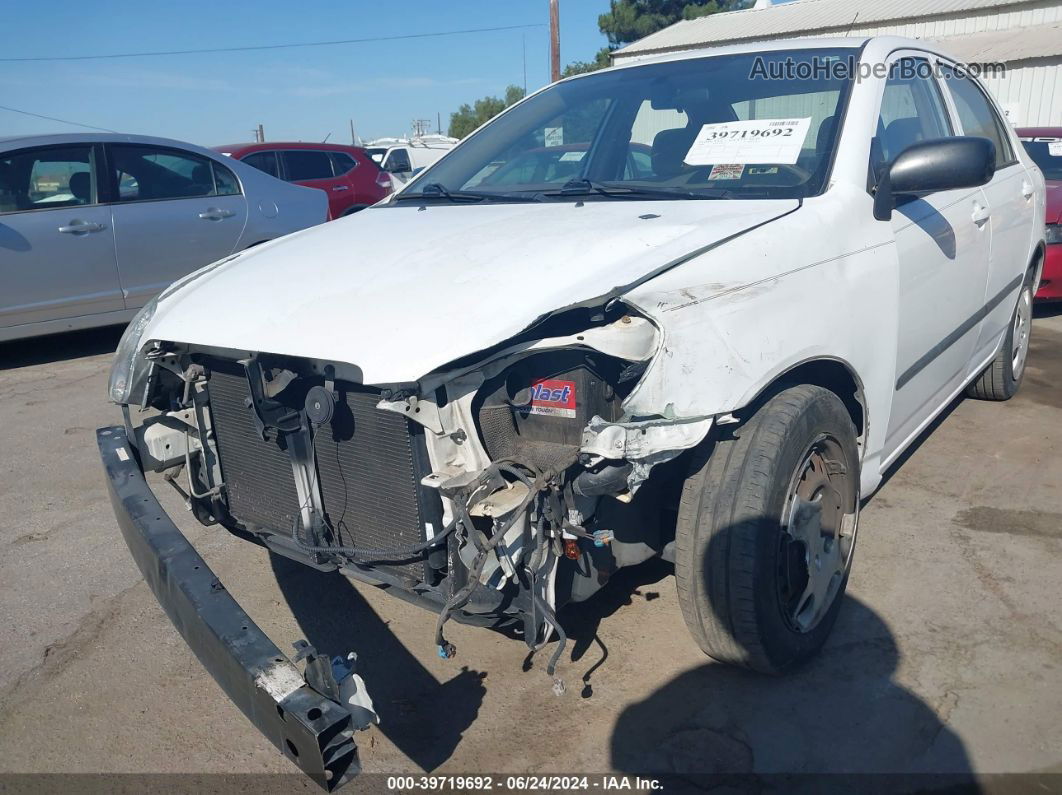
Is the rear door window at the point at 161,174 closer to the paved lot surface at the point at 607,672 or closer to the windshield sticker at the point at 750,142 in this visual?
the paved lot surface at the point at 607,672

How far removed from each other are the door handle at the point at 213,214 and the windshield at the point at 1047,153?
703 cm

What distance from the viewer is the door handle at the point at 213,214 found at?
684 cm

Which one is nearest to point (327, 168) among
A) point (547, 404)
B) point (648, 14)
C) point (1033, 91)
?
point (547, 404)

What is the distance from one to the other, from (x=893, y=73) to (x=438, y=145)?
26.4m

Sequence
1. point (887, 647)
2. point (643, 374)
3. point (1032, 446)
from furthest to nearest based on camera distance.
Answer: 1. point (1032, 446)
2. point (887, 647)
3. point (643, 374)

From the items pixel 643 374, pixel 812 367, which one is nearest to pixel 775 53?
pixel 812 367

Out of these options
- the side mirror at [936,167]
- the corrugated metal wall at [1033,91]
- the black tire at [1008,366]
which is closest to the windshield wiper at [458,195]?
the side mirror at [936,167]

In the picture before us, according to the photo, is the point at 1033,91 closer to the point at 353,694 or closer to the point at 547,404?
the point at 547,404

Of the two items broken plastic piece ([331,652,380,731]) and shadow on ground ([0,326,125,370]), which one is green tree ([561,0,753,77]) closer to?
shadow on ground ([0,326,125,370])

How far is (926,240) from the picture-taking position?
290 cm

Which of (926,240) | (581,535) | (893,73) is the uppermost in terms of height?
(893,73)

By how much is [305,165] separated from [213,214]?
172 inches

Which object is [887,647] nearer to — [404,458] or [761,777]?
[761,777]

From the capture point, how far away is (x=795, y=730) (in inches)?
89.9
